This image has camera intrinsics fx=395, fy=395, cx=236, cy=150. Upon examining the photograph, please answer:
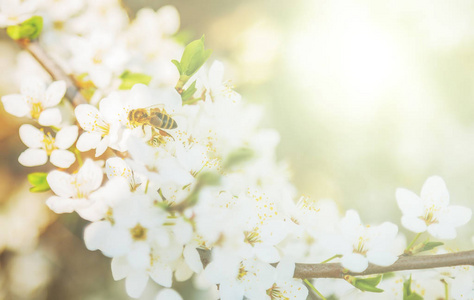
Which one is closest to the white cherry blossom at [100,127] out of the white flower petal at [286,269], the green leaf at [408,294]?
the white flower petal at [286,269]

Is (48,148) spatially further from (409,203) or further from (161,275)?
(409,203)

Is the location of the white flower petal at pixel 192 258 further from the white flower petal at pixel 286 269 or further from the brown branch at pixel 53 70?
the brown branch at pixel 53 70

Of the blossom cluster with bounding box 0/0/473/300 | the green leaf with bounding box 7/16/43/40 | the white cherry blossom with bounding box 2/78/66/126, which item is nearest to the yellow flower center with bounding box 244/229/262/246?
the blossom cluster with bounding box 0/0/473/300

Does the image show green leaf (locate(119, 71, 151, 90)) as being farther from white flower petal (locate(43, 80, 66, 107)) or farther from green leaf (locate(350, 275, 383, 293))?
green leaf (locate(350, 275, 383, 293))

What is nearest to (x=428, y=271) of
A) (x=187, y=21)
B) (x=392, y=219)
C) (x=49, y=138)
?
(x=49, y=138)

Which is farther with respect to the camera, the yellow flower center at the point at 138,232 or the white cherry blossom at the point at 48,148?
the white cherry blossom at the point at 48,148

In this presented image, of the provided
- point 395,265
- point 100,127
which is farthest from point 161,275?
point 395,265

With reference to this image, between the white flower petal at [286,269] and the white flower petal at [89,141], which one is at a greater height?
the white flower petal at [286,269]
